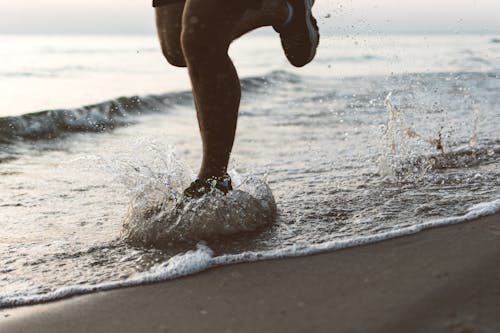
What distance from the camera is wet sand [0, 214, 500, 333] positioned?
155 centimetres

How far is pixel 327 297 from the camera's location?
1.71 m

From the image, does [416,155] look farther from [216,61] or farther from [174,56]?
[216,61]

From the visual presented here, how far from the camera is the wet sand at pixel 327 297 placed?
60.9 inches

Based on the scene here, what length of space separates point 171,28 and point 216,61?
46cm

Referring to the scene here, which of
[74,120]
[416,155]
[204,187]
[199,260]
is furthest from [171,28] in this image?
[74,120]

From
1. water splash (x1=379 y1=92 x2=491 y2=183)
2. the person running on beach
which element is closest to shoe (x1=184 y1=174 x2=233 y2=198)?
the person running on beach

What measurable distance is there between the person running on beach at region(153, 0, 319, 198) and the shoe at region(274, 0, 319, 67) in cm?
2

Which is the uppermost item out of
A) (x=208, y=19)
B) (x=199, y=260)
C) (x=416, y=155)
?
(x=208, y=19)

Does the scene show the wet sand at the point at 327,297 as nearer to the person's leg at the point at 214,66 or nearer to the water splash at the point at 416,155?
the person's leg at the point at 214,66

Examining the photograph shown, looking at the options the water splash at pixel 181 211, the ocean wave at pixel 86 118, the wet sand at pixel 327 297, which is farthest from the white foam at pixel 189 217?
the ocean wave at pixel 86 118

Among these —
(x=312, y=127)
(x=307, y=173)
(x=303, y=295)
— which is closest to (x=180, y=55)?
→ (x=307, y=173)

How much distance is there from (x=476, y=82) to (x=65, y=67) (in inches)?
446

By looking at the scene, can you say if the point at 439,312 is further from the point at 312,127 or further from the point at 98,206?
the point at 312,127

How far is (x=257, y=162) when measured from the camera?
5.11 meters
